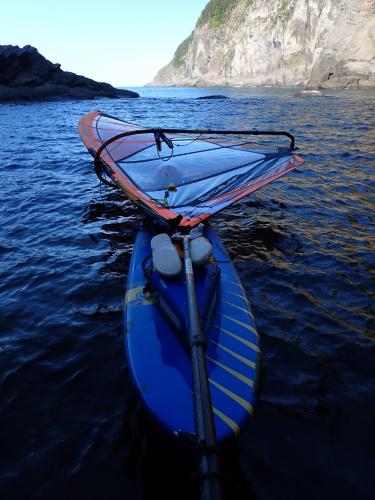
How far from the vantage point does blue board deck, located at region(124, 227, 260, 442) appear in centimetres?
330

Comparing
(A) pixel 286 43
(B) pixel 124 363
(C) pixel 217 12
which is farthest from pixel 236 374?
(C) pixel 217 12

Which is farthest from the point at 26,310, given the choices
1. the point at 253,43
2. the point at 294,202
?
the point at 253,43

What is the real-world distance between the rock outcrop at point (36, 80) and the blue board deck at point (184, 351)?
52951mm

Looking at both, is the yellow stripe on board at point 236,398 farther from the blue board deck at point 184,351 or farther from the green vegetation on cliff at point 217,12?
the green vegetation on cliff at point 217,12

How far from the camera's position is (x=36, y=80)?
172ft

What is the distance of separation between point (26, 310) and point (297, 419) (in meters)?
4.57

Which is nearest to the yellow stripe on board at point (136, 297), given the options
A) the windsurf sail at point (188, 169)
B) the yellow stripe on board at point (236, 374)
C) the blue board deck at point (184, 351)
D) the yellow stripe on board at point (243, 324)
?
the blue board deck at point (184, 351)

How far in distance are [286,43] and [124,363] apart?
132 metres

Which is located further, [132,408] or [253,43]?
[253,43]

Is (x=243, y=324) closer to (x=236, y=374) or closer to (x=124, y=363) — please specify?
(x=236, y=374)

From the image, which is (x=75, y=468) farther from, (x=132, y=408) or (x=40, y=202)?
(x=40, y=202)

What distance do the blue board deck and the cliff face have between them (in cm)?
6838

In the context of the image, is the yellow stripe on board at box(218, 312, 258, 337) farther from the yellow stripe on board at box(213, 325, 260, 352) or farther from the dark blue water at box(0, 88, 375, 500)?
the dark blue water at box(0, 88, 375, 500)

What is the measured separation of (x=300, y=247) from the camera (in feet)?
25.7
